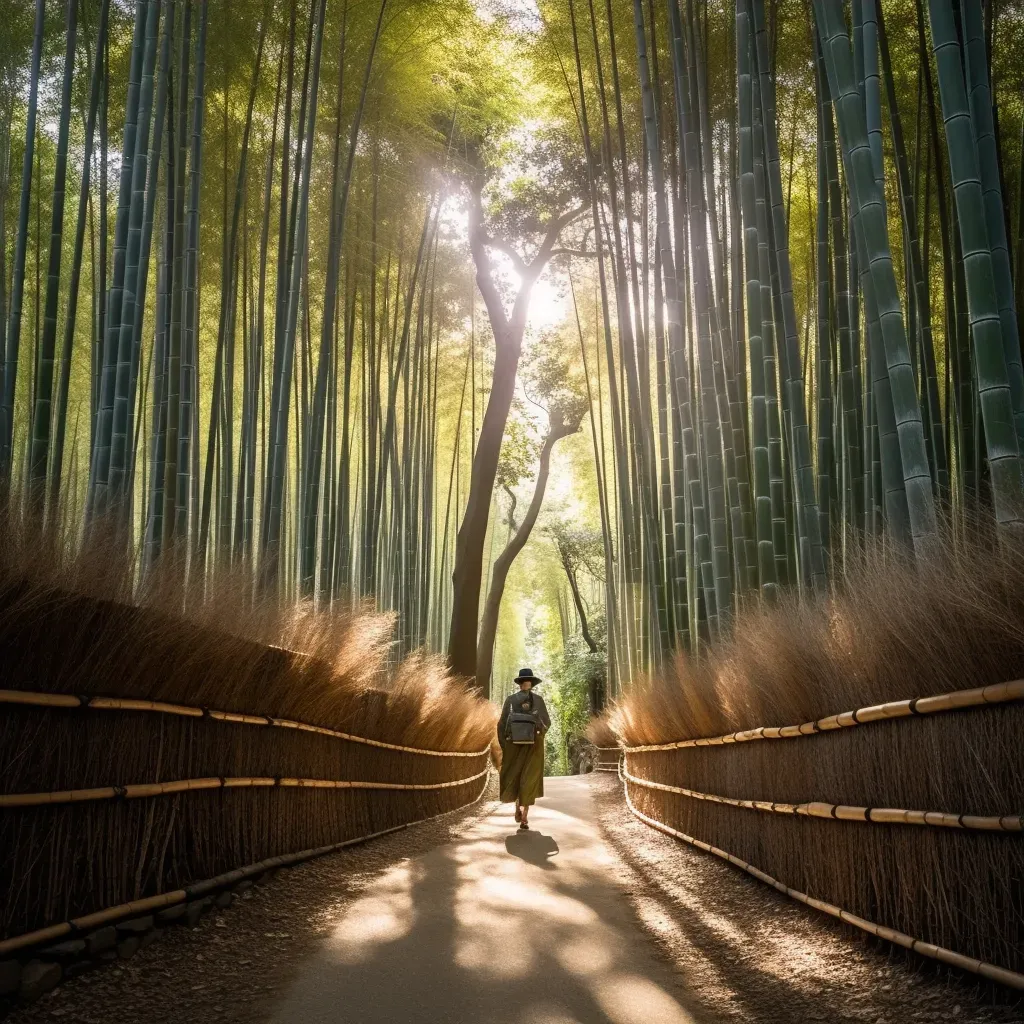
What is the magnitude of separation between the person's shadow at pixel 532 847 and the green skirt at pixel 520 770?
1.21 ft

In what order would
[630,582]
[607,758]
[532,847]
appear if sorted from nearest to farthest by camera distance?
[532,847] → [630,582] → [607,758]

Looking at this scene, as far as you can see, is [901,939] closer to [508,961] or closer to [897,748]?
[897,748]

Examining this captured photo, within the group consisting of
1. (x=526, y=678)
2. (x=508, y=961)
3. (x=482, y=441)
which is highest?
(x=482, y=441)

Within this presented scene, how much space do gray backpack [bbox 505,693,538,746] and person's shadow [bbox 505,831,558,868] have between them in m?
0.53

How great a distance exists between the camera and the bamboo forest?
1829mm

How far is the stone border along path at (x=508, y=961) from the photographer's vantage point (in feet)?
5.95

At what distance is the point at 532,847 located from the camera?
4141mm

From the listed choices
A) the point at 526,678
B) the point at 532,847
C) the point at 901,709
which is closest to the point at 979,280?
the point at 901,709

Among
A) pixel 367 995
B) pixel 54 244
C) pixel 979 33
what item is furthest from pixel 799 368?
pixel 54 244

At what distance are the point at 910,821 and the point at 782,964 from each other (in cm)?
49

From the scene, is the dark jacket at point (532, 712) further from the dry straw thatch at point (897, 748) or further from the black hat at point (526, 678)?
the dry straw thatch at point (897, 748)

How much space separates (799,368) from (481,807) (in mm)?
5054

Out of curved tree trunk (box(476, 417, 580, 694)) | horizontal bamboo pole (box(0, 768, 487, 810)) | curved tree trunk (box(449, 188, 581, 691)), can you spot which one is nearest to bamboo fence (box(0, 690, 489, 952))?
horizontal bamboo pole (box(0, 768, 487, 810))

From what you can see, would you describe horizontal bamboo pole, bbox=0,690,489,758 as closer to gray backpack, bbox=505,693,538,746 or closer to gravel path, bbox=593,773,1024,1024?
gravel path, bbox=593,773,1024,1024
